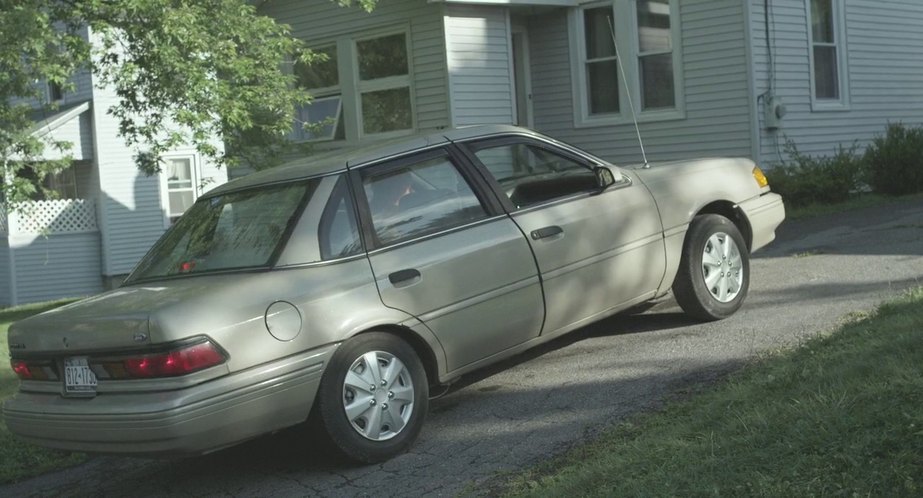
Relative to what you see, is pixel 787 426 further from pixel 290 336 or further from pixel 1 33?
pixel 1 33

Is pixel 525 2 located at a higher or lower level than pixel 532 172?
higher

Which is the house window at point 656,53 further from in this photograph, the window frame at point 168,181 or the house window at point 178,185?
the house window at point 178,185

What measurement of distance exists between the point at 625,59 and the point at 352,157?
10.5 meters

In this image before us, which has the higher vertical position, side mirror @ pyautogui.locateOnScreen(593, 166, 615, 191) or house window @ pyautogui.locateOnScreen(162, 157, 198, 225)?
house window @ pyautogui.locateOnScreen(162, 157, 198, 225)

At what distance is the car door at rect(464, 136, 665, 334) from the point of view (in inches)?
257

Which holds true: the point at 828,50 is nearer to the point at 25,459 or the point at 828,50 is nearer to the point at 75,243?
the point at 25,459

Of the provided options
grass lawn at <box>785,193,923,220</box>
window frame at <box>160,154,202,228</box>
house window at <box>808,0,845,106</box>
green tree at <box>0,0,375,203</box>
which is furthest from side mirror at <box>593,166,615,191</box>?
window frame at <box>160,154,202,228</box>

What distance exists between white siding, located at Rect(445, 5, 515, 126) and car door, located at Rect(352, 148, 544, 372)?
31.1 feet

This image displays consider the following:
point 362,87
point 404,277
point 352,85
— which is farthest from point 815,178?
point 404,277

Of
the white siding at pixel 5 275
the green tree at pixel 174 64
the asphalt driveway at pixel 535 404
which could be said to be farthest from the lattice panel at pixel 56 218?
the asphalt driveway at pixel 535 404

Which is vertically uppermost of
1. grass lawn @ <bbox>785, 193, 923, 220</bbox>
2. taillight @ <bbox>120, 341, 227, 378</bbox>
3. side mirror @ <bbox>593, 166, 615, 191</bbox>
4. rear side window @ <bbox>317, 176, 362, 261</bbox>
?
side mirror @ <bbox>593, 166, 615, 191</bbox>

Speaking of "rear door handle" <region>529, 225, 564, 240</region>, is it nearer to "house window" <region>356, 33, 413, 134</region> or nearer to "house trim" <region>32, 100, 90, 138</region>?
"house window" <region>356, 33, 413, 134</region>

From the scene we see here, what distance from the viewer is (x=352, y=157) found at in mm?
6180

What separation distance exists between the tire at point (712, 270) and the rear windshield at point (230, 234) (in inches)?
110
